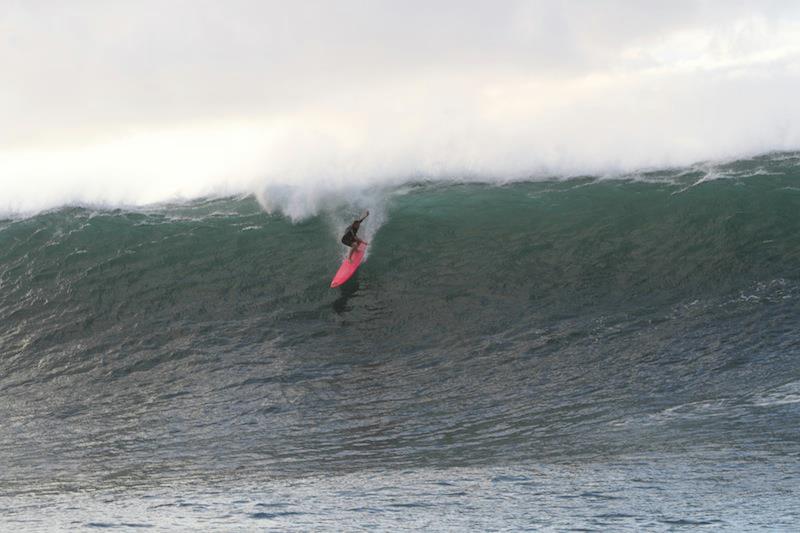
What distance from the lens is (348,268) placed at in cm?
1648

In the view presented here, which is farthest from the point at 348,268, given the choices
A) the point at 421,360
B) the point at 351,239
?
the point at 421,360

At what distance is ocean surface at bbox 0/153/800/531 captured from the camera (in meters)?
8.02

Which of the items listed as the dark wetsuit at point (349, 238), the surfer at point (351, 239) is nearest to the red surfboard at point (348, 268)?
the surfer at point (351, 239)

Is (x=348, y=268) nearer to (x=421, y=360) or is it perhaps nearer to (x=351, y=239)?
(x=351, y=239)

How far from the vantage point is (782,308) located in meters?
13.6


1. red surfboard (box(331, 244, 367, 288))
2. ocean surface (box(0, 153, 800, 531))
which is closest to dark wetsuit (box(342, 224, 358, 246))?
red surfboard (box(331, 244, 367, 288))

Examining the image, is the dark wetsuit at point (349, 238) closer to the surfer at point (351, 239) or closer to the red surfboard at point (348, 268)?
the surfer at point (351, 239)

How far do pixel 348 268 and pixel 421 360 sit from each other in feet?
12.3

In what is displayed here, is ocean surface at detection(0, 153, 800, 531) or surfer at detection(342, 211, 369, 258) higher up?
surfer at detection(342, 211, 369, 258)

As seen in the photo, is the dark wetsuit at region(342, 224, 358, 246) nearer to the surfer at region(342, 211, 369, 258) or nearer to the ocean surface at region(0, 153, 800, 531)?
the surfer at region(342, 211, 369, 258)

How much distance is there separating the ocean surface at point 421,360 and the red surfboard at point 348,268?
25cm

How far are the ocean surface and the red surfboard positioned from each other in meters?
0.25

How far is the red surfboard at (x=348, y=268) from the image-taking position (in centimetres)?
1620

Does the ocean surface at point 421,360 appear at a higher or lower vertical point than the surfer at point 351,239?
lower
